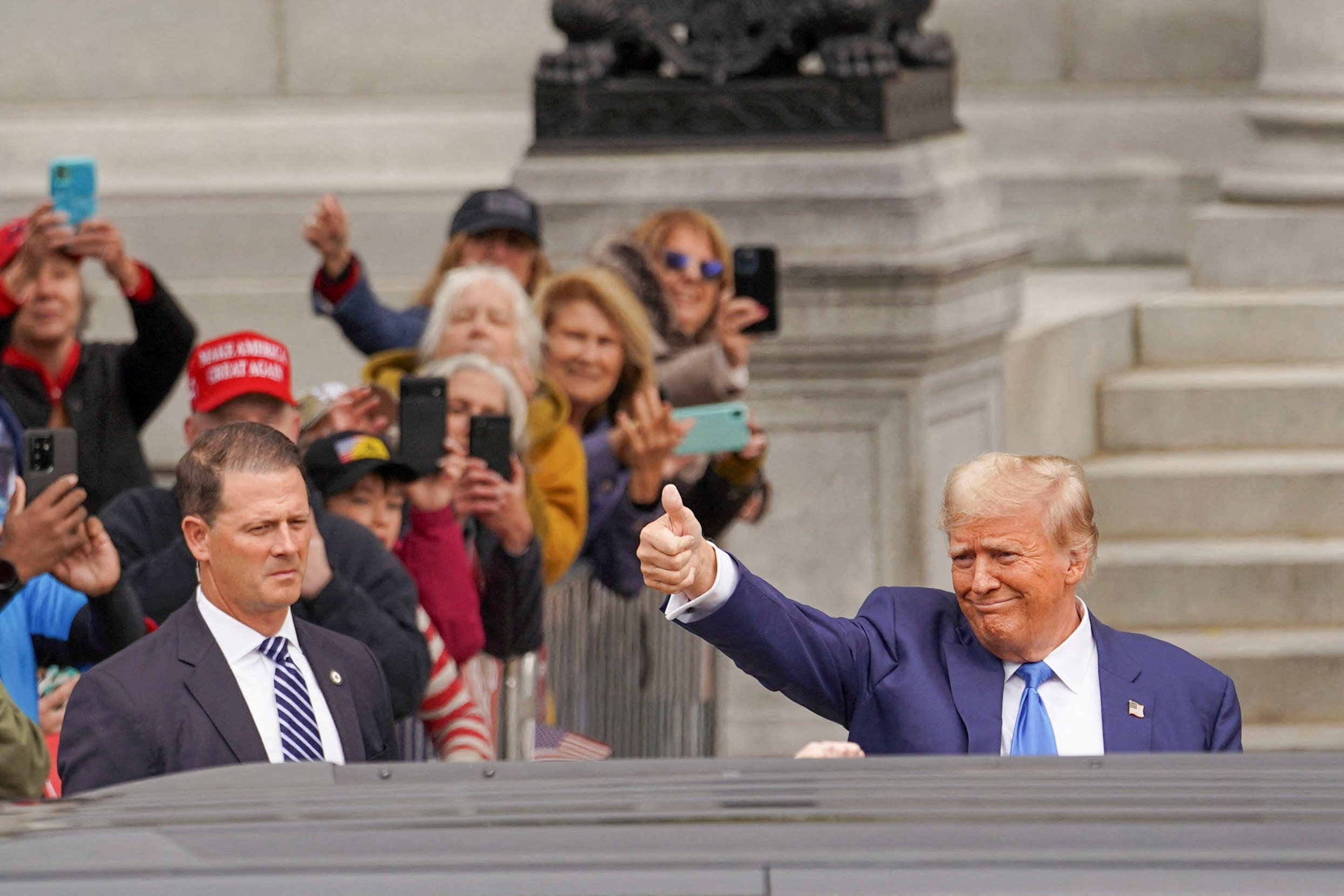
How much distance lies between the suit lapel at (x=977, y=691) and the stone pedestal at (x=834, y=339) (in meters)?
3.80

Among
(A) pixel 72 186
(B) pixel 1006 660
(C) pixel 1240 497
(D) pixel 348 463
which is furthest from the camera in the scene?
(C) pixel 1240 497

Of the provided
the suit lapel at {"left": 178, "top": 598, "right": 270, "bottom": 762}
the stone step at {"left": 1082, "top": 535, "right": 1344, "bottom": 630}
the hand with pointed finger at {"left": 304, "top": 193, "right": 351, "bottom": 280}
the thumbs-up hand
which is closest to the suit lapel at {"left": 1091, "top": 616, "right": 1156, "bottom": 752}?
the thumbs-up hand

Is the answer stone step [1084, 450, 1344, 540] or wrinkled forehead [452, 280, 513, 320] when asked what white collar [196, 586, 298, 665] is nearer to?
wrinkled forehead [452, 280, 513, 320]

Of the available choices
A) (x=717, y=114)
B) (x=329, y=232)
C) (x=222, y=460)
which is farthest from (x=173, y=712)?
(x=717, y=114)

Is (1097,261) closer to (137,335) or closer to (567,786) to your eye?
(137,335)

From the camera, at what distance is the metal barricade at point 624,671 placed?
6.03 metres

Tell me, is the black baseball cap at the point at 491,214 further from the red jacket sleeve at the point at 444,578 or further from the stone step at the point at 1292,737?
the stone step at the point at 1292,737

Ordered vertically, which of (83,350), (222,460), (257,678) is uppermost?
(83,350)

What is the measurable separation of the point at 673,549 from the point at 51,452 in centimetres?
173

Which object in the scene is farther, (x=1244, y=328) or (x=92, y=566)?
(x=1244, y=328)

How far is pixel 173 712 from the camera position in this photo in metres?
3.73

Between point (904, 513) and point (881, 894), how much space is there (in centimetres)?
566

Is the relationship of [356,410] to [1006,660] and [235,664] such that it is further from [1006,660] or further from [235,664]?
[1006,660]

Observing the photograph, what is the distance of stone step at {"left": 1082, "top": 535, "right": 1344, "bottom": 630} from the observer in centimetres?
825
